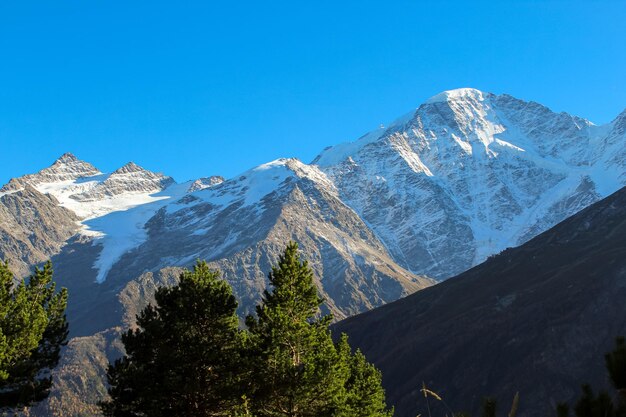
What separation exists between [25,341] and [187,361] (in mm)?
8610

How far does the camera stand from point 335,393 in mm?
34781

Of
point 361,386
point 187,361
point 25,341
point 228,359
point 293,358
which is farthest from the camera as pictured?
point 361,386

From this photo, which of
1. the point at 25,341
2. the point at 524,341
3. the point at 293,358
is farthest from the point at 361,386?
the point at 524,341

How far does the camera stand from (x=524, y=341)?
527ft

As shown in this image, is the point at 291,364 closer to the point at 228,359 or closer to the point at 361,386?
the point at 228,359

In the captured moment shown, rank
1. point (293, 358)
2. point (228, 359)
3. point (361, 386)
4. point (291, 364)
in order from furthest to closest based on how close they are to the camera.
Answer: point (361, 386)
point (228, 359)
point (293, 358)
point (291, 364)

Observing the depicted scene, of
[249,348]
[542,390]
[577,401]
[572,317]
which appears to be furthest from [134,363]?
[572,317]

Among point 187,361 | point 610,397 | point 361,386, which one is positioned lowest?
point 610,397

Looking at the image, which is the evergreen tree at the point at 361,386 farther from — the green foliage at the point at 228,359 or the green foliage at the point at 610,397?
the green foliage at the point at 610,397

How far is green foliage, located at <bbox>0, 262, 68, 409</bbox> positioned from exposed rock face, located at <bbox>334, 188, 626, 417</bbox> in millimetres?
110904

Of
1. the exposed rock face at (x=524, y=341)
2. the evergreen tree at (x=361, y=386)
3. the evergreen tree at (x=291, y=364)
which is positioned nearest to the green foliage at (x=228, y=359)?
the evergreen tree at (x=291, y=364)

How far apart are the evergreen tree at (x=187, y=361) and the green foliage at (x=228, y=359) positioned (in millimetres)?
54

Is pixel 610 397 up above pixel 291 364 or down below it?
below

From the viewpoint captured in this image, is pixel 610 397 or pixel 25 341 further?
pixel 25 341
